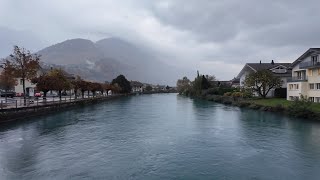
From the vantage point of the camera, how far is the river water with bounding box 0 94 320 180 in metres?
19.0

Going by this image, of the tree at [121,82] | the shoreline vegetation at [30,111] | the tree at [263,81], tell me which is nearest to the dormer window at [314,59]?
the tree at [263,81]

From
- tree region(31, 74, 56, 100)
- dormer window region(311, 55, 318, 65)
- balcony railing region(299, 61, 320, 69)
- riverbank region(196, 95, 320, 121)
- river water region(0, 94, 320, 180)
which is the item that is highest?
dormer window region(311, 55, 318, 65)

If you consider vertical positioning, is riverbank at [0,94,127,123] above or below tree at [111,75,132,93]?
below

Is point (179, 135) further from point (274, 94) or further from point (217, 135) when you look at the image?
point (274, 94)

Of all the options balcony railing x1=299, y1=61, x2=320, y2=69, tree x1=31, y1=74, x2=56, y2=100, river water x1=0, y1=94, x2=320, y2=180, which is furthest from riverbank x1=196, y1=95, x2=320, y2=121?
tree x1=31, y1=74, x2=56, y2=100

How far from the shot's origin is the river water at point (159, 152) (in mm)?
19031

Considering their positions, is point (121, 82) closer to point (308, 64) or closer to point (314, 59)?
point (308, 64)

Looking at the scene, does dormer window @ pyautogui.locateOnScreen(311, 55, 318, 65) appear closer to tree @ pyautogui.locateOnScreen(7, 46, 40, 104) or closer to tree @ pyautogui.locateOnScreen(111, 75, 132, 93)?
tree @ pyautogui.locateOnScreen(7, 46, 40, 104)

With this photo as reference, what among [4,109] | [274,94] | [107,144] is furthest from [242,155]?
[274,94]

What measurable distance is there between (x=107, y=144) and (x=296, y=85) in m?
46.9

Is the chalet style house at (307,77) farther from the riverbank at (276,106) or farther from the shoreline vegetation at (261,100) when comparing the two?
the riverbank at (276,106)

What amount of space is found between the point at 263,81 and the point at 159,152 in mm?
54912

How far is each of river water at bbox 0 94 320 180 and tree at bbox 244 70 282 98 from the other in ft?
121

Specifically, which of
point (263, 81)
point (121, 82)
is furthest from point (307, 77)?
point (121, 82)
